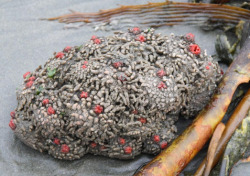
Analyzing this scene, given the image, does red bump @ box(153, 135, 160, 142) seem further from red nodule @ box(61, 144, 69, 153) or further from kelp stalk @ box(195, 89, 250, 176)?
red nodule @ box(61, 144, 69, 153)

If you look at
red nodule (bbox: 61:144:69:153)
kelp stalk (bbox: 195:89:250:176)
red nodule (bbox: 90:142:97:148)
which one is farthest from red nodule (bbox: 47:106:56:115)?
kelp stalk (bbox: 195:89:250:176)

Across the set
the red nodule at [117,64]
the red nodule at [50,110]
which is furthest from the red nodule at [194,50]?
the red nodule at [50,110]

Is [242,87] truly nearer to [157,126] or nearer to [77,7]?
[157,126]

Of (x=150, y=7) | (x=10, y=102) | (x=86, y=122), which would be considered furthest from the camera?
(x=150, y=7)

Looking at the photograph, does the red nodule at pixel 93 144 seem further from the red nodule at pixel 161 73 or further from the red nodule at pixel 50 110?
the red nodule at pixel 161 73

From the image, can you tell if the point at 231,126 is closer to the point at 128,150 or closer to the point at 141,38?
the point at 128,150

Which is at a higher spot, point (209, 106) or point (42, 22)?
point (42, 22)

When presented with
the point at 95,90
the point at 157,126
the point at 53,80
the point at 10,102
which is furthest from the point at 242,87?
the point at 10,102
